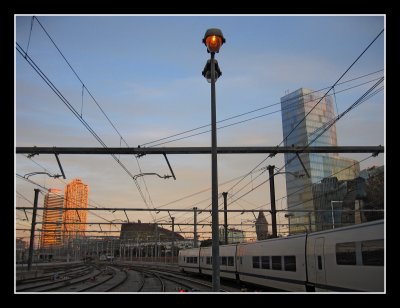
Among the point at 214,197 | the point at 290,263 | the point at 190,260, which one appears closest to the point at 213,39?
the point at 214,197

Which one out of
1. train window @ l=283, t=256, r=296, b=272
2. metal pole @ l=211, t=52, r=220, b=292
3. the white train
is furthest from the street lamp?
train window @ l=283, t=256, r=296, b=272

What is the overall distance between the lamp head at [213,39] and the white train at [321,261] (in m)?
6.60

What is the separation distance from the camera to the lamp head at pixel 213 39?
30.0 feet

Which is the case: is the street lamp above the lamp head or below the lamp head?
below

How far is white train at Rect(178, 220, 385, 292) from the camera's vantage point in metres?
11.5

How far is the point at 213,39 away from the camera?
923 centimetres

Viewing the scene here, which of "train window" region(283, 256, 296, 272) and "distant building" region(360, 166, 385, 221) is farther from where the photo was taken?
"distant building" region(360, 166, 385, 221)

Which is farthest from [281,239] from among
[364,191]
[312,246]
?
[364,191]

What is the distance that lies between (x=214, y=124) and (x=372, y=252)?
6090 millimetres

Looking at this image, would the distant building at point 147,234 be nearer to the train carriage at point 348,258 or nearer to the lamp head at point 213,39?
the train carriage at point 348,258

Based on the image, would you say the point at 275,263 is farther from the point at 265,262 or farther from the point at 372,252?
the point at 372,252

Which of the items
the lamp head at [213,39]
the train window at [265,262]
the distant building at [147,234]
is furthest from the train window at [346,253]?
the distant building at [147,234]

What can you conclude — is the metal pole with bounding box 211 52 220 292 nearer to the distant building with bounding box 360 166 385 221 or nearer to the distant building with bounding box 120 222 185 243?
the distant building with bounding box 120 222 185 243
